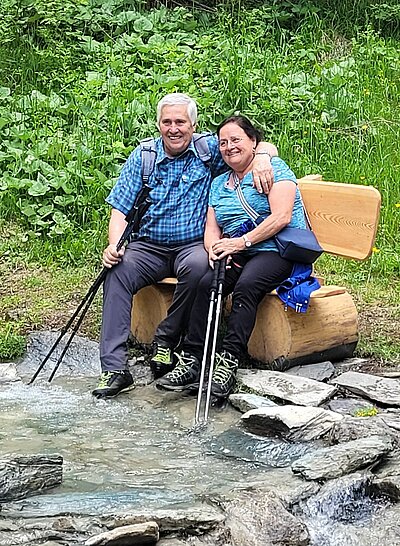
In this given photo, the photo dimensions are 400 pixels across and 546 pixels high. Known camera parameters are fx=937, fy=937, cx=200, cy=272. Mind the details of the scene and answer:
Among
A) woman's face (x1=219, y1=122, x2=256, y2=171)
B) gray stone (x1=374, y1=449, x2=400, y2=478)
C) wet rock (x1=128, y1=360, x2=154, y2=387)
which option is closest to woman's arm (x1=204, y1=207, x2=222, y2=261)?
woman's face (x1=219, y1=122, x2=256, y2=171)

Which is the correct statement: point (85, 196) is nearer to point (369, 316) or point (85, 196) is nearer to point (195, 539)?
point (369, 316)

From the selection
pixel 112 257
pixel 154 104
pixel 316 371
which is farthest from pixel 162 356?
pixel 154 104

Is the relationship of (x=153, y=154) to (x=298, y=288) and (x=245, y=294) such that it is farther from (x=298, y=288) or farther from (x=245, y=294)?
(x=298, y=288)

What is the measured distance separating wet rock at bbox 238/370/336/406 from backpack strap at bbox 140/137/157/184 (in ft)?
4.27

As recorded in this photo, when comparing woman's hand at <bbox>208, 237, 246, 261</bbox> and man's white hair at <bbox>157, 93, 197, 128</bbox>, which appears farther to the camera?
man's white hair at <bbox>157, 93, 197, 128</bbox>

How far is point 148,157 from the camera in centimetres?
557

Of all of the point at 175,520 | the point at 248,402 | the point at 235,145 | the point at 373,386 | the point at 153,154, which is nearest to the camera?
the point at 175,520

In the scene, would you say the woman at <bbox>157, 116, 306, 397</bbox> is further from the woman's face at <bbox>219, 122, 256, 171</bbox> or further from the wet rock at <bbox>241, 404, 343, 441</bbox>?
the wet rock at <bbox>241, 404, 343, 441</bbox>

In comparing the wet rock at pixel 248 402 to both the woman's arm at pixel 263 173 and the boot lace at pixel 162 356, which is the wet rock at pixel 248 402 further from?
the woman's arm at pixel 263 173

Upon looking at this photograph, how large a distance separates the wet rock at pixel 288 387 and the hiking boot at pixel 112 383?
0.63 metres

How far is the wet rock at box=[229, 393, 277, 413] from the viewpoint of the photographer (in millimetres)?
4750

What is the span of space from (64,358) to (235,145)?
5.68ft

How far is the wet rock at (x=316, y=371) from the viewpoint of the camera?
5234mm

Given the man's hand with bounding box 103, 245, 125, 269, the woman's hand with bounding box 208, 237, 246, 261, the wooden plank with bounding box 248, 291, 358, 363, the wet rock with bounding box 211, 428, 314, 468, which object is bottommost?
the wet rock with bounding box 211, 428, 314, 468
